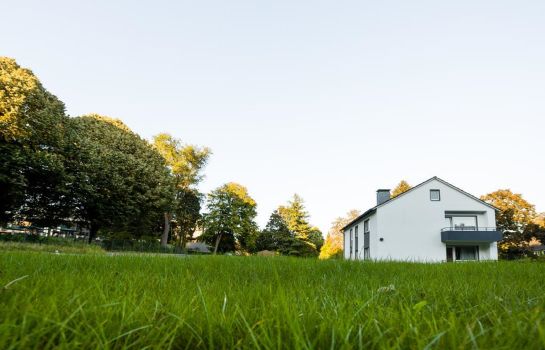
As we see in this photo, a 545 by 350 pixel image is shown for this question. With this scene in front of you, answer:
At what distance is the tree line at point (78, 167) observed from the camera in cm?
2269

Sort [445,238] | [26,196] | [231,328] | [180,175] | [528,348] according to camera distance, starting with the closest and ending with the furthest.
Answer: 1. [528,348]
2. [231,328]
3. [26,196]
4. [445,238]
5. [180,175]

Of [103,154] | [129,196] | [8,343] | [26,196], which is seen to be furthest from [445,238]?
[8,343]

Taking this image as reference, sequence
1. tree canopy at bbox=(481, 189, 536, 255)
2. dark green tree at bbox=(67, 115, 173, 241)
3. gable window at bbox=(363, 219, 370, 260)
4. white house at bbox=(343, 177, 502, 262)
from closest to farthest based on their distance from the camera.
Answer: dark green tree at bbox=(67, 115, 173, 241), white house at bbox=(343, 177, 502, 262), gable window at bbox=(363, 219, 370, 260), tree canopy at bbox=(481, 189, 536, 255)

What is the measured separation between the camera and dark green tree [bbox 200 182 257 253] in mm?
62062

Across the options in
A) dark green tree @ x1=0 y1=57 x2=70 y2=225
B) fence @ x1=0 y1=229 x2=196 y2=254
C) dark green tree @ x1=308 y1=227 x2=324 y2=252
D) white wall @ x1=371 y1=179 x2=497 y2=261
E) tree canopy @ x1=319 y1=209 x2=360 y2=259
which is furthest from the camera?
dark green tree @ x1=308 y1=227 x2=324 y2=252

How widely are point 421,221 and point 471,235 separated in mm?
4717

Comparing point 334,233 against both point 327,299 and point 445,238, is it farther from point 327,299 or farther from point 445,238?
point 327,299

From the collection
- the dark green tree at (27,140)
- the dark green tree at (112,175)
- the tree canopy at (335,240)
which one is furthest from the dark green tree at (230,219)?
the dark green tree at (27,140)

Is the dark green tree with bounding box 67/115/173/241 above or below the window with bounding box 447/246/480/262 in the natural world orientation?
above

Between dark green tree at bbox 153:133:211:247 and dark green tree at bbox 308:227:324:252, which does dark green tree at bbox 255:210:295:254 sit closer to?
dark green tree at bbox 308:227:324:252

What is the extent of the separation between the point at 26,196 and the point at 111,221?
24.1 ft

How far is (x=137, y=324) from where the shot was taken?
1.39 meters

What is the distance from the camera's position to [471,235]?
115ft

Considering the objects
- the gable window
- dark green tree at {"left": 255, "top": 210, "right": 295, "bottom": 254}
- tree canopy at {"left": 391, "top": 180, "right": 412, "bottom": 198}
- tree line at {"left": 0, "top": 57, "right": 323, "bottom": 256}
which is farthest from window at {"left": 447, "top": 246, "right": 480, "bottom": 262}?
dark green tree at {"left": 255, "top": 210, "right": 295, "bottom": 254}
